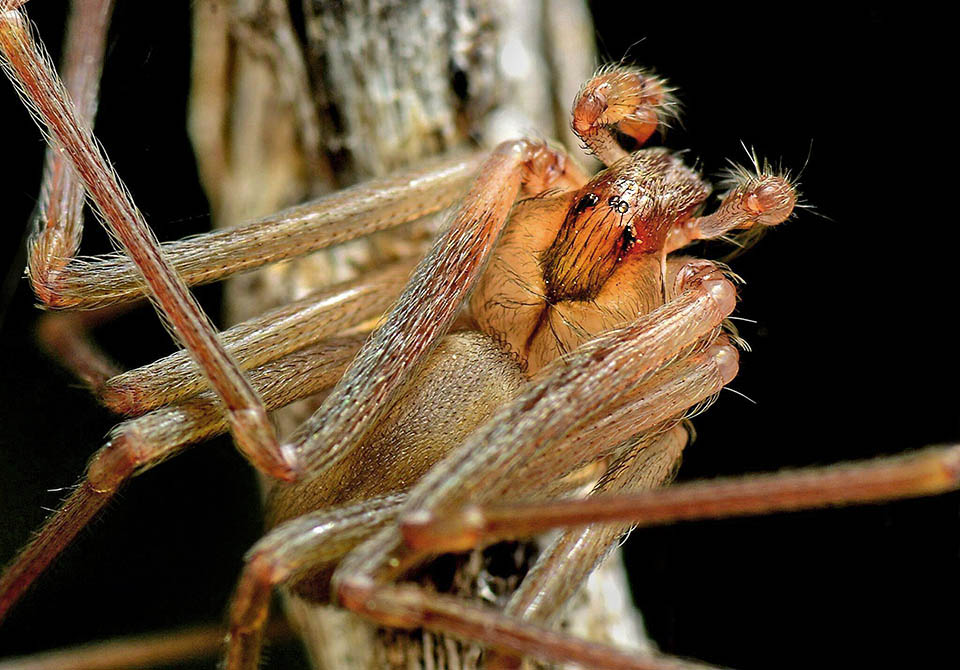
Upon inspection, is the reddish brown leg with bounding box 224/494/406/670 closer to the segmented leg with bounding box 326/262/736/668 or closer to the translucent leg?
the segmented leg with bounding box 326/262/736/668

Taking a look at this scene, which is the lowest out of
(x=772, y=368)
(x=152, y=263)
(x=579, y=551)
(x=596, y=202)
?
(x=772, y=368)

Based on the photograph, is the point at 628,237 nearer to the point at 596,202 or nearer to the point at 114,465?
the point at 596,202

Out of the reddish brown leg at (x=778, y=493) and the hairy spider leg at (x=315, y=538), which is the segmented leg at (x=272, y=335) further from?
the reddish brown leg at (x=778, y=493)

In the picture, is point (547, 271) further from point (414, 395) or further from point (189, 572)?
point (189, 572)

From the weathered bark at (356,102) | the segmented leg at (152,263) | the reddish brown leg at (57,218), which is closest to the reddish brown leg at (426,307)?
the segmented leg at (152,263)

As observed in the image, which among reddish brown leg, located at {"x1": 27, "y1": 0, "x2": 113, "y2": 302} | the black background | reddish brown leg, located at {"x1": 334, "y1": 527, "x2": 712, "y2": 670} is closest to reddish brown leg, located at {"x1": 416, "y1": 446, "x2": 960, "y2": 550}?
reddish brown leg, located at {"x1": 334, "y1": 527, "x2": 712, "y2": 670}

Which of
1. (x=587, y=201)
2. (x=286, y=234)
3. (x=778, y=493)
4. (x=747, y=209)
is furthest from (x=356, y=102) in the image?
(x=778, y=493)
